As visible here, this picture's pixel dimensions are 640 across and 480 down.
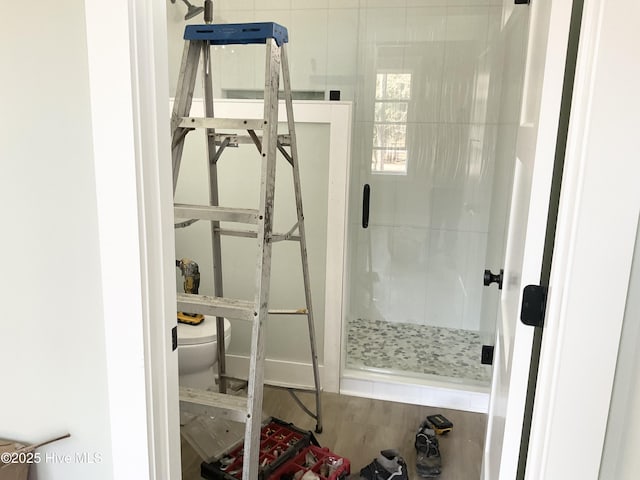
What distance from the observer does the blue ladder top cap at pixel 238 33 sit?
61.9 inches

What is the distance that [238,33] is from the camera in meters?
1.59

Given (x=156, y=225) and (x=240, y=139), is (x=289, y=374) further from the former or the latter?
(x=156, y=225)

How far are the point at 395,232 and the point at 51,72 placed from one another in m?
2.56

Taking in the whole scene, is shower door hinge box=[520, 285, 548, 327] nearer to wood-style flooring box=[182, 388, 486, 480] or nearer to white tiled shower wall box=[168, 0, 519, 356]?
wood-style flooring box=[182, 388, 486, 480]

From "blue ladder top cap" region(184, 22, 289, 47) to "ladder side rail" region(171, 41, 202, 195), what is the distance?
0.04 metres

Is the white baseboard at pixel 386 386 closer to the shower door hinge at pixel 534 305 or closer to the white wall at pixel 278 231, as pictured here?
the white wall at pixel 278 231

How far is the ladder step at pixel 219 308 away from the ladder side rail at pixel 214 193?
54cm

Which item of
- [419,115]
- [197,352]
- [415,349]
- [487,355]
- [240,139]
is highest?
[419,115]

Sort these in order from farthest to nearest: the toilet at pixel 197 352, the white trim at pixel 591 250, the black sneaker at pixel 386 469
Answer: the toilet at pixel 197 352 → the black sneaker at pixel 386 469 → the white trim at pixel 591 250

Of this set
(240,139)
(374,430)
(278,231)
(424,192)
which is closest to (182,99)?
(240,139)

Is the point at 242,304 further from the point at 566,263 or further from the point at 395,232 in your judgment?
the point at 395,232

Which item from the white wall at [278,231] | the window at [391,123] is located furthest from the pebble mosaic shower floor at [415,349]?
the window at [391,123]

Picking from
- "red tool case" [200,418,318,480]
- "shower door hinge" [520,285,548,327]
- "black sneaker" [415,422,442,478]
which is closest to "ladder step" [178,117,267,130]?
"shower door hinge" [520,285,548,327]

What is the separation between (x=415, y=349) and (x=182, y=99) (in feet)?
6.80
